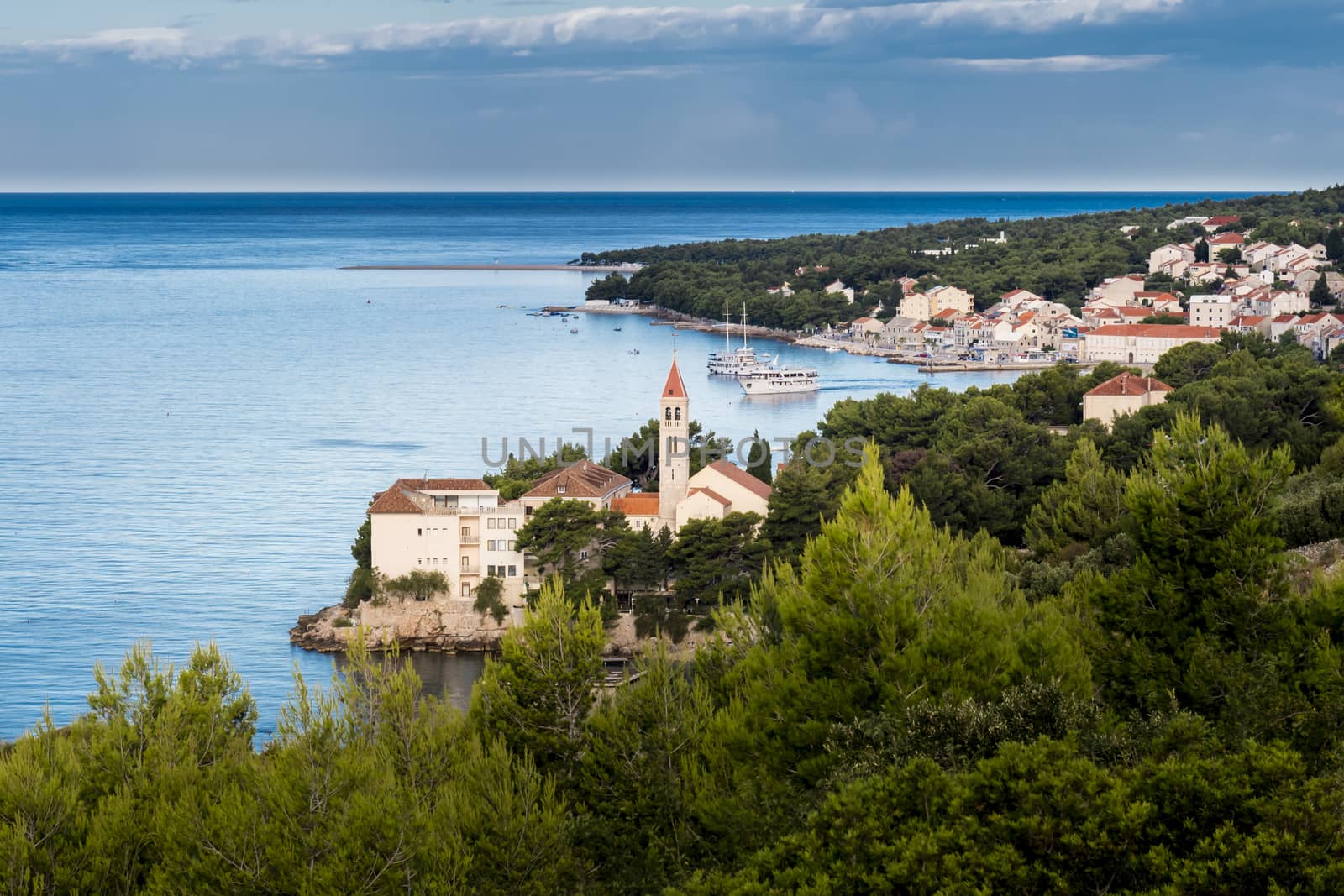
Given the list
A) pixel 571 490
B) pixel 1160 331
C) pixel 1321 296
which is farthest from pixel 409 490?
pixel 1321 296

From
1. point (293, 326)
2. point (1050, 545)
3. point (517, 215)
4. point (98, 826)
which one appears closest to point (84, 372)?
point (293, 326)

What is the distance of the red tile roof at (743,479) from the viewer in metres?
22.1

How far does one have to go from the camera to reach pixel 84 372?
45656 millimetres

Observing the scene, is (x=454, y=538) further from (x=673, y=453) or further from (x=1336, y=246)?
(x=1336, y=246)

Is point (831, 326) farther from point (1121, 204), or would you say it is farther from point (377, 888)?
point (1121, 204)

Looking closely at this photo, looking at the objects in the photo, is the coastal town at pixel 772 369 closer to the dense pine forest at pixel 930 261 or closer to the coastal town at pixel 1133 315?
the coastal town at pixel 1133 315

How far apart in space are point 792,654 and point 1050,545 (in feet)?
33.4

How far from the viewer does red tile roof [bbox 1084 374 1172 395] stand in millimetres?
30156

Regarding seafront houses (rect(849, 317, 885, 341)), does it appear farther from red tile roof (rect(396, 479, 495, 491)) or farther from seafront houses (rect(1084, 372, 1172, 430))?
red tile roof (rect(396, 479, 495, 491))

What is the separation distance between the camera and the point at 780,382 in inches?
1772

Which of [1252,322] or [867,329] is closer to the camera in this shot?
[1252,322]

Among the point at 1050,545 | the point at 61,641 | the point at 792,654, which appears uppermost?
the point at 792,654

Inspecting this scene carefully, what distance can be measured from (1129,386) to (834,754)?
76.8ft

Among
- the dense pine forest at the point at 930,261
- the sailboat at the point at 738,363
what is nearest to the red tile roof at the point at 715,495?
the sailboat at the point at 738,363
